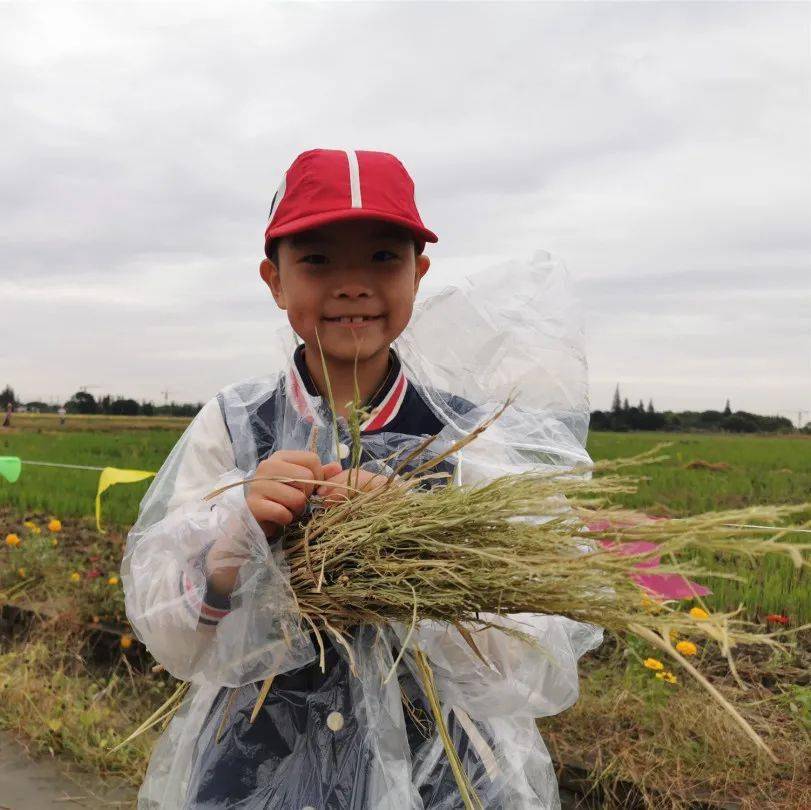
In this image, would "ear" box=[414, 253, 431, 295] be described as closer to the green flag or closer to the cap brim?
the cap brim

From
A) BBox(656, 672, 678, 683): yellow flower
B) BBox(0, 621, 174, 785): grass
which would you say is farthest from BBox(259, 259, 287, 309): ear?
BBox(0, 621, 174, 785): grass

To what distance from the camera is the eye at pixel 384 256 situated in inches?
65.0

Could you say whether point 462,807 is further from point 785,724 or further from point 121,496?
point 121,496

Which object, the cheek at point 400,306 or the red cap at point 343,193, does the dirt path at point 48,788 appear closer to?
the cheek at point 400,306

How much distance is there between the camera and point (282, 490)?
4.30 ft

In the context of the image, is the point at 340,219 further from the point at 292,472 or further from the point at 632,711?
the point at 632,711

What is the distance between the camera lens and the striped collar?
1.64m

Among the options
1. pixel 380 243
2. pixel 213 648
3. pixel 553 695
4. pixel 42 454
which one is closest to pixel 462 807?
pixel 553 695

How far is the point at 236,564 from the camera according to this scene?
136cm

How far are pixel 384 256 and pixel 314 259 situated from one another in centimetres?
14

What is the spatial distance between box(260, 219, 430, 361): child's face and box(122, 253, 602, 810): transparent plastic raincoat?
0.45ft

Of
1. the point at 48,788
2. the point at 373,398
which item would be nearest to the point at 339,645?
the point at 373,398

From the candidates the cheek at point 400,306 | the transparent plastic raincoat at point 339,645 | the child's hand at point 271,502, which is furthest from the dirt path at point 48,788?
the cheek at point 400,306

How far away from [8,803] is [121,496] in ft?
13.8
